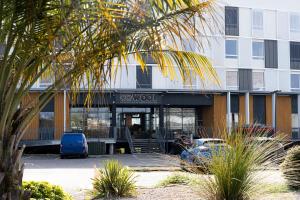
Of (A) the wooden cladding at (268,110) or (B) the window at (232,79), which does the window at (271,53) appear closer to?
(A) the wooden cladding at (268,110)

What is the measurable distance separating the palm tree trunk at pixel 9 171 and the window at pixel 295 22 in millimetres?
41225

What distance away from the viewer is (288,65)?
1716 inches

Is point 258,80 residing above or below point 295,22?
below

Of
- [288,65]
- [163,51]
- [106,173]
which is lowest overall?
[106,173]

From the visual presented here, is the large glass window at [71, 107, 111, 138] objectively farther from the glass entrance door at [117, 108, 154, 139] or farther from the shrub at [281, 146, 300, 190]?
the shrub at [281, 146, 300, 190]

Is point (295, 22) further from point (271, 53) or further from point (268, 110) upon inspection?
point (268, 110)

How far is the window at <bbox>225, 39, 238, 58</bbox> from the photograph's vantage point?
41.9 metres

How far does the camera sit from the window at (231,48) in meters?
41.9

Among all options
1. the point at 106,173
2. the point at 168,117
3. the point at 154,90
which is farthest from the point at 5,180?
the point at 168,117

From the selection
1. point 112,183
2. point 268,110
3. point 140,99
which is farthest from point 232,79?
point 112,183

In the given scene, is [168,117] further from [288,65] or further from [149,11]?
[149,11]

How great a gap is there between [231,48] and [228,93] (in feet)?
14.2

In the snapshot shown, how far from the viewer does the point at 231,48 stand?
138ft

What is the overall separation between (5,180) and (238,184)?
337 centimetres
